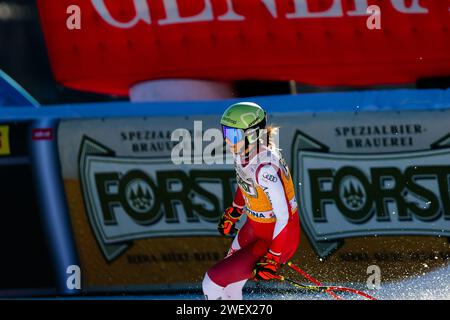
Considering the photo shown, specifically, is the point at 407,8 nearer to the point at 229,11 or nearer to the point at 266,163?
the point at 229,11

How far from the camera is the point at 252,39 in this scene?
29.7 ft

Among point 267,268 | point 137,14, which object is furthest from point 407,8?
→ point 267,268

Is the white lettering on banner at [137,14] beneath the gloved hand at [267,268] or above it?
above

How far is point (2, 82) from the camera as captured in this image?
9.48 m

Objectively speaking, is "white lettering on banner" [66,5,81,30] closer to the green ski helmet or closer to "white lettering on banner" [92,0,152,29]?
"white lettering on banner" [92,0,152,29]

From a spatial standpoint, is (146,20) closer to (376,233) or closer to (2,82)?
(2,82)

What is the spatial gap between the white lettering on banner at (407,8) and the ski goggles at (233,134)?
2582mm

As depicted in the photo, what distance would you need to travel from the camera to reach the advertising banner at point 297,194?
27.0ft

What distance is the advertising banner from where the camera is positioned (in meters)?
8.23

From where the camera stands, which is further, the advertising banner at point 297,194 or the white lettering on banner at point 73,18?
the white lettering on banner at point 73,18

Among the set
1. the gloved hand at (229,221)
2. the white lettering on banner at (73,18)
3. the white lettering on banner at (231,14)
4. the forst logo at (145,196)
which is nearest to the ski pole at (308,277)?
the gloved hand at (229,221)

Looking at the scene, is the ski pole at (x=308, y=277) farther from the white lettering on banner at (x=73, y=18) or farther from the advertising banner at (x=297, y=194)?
the white lettering on banner at (x=73, y=18)

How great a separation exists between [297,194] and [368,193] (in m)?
0.52

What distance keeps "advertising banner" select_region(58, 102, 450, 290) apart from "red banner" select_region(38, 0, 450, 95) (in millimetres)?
808
